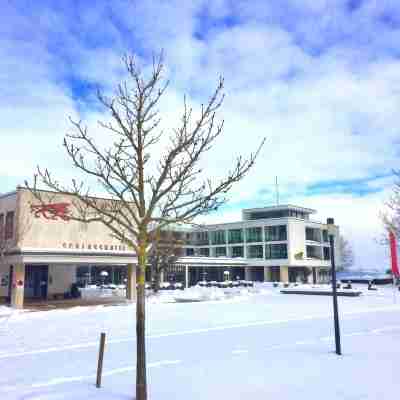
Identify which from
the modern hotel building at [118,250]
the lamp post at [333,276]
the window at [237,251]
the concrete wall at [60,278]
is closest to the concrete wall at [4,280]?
the modern hotel building at [118,250]

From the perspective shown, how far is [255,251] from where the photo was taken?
255ft

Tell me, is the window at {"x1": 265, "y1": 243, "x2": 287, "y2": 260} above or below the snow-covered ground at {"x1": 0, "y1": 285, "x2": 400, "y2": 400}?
above

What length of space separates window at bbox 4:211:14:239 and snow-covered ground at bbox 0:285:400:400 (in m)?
9.28

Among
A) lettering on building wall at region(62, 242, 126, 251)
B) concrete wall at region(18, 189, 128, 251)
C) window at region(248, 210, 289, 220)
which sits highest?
window at region(248, 210, 289, 220)

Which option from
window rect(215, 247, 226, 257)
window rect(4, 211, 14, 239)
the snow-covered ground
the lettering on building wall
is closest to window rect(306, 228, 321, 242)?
window rect(215, 247, 226, 257)

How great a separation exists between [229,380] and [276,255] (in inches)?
2627

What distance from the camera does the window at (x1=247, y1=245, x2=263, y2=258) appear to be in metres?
77.0

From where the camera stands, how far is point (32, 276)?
34781 mm

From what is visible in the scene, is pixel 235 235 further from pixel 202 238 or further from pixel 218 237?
pixel 202 238

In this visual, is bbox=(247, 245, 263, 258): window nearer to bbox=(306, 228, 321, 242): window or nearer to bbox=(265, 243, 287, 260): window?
bbox=(265, 243, 287, 260): window

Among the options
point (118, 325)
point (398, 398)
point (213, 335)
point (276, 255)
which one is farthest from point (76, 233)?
point (276, 255)

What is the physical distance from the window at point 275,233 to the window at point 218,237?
383 inches

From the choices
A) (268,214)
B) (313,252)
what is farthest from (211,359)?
(313,252)

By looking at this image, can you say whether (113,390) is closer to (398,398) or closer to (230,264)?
(398,398)
